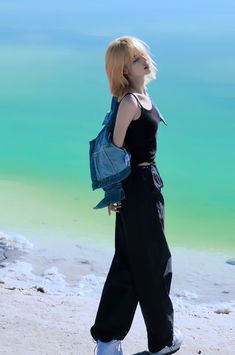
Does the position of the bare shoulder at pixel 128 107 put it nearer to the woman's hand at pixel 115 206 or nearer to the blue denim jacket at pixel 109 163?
the blue denim jacket at pixel 109 163

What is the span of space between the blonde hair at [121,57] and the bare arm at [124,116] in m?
0.09

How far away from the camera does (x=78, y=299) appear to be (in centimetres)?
469

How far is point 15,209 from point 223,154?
9.49 ft

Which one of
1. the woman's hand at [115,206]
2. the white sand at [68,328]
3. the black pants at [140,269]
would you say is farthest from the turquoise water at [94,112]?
the woman's hand at [115,206]

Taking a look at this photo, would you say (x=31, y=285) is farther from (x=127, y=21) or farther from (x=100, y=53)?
(x=127, y=21)

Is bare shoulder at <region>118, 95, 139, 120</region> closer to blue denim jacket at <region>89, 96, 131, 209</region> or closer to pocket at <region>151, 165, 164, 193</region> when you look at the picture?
blue denim jacket at <region>89, 96, 131, 209</region>

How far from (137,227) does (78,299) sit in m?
1.23

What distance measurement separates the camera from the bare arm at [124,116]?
136 inches

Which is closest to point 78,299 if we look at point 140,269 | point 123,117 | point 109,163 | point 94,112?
point 140,269

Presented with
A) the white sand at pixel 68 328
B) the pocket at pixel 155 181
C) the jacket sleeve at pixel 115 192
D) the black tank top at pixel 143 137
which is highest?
Answer: the black tank top at pixel 143 137

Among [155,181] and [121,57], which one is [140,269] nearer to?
[155,181]

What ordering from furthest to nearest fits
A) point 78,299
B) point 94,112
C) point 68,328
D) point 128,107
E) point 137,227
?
point 94,112
point 78,299
point 68,328
point 137,227
point 128,107

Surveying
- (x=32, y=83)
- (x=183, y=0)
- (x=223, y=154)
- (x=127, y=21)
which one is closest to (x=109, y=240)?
(x=223, y=154)

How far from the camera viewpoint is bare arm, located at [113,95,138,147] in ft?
11.3
